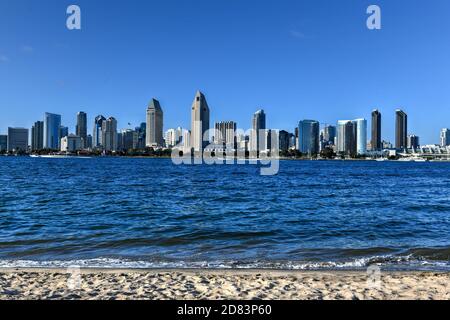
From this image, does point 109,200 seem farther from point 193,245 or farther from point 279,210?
point 193,245

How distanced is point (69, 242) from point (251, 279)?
31.4 feet

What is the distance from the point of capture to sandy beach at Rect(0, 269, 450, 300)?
364 inches

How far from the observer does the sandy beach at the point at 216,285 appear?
9258 mm

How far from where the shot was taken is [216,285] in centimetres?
1030
